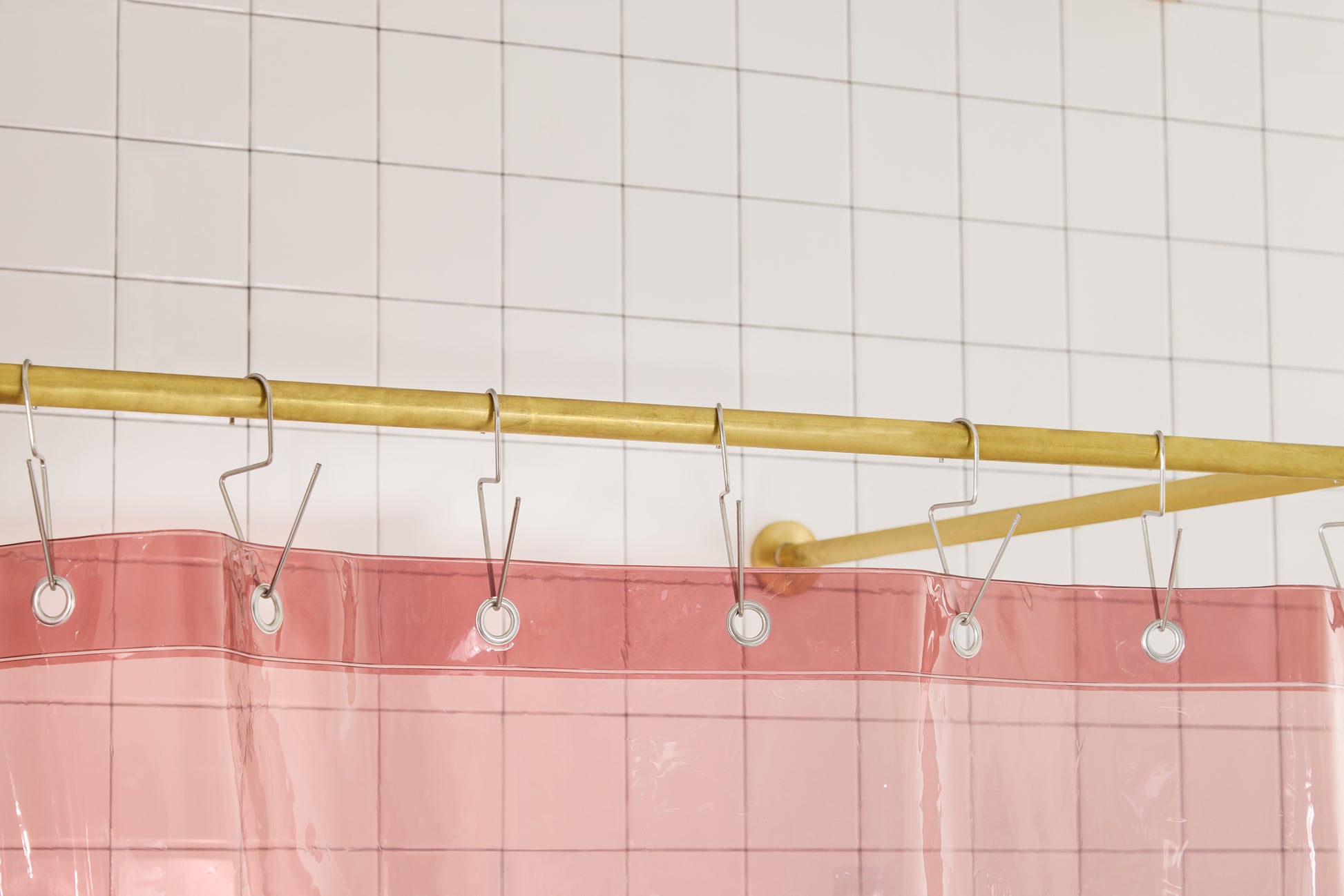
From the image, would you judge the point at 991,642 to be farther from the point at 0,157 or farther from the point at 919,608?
the point at 0,157

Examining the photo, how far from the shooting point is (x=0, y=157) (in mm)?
1437

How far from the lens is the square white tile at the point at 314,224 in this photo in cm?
151

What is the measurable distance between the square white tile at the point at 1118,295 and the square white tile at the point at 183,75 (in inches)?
41.7

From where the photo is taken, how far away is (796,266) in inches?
66.9

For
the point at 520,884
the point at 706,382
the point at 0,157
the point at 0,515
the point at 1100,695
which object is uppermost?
the point at 0,157

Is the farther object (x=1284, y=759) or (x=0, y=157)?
(x=0, y=157)

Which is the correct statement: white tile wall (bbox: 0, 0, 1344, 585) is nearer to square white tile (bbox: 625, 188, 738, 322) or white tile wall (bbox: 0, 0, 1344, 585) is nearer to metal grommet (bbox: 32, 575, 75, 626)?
square white tile (bbox: 625, 188, 738, 322)

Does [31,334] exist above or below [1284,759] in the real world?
above

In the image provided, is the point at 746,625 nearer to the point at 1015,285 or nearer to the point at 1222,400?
the point at 1015,285

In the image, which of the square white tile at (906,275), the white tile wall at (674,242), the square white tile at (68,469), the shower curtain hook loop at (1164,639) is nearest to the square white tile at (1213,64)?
the white tile wall at (674,242)

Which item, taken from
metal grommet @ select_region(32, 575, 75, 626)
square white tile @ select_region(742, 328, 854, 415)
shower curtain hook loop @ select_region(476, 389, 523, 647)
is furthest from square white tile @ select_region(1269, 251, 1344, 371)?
metal grommet @ select_region(32, 575, 75, 626)

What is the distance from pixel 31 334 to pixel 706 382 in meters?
0.74

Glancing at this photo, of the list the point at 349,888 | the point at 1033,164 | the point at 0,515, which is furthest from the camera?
the point at 1033,164

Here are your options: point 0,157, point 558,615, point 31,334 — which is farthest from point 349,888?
point 0,157
